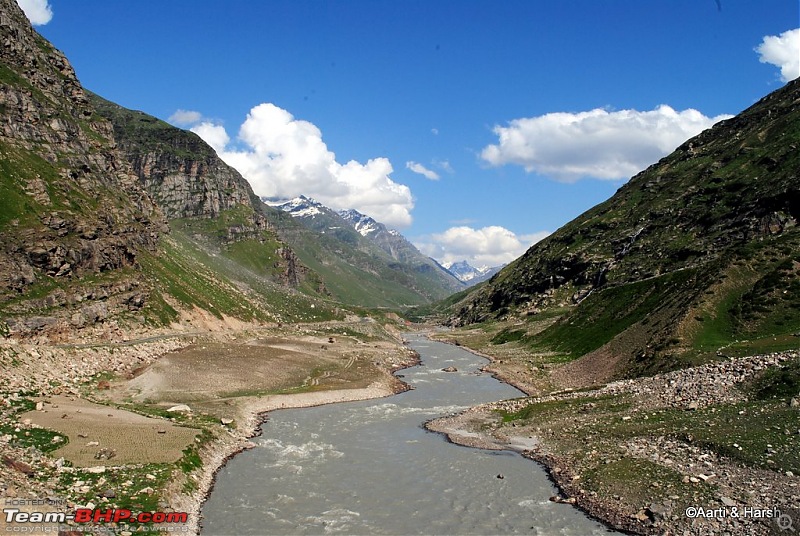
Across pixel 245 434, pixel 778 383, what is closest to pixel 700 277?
pixel 778 383

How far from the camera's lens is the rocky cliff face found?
92875 millimetres

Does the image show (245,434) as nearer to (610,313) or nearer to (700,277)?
(700,277)

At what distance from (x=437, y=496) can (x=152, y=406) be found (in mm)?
38276

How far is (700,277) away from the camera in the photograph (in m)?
85.9

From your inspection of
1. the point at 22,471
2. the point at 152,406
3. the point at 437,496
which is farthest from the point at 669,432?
the point at 152,406

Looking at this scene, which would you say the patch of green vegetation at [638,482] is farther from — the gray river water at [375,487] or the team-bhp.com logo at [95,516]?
the team-bhp.com logo at [95,516]

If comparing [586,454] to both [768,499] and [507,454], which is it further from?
[768,499]

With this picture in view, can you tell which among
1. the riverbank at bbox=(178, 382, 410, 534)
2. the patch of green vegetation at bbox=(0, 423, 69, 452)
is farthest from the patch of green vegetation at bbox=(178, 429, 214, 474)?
the patch of green vegetation at bbox=(0, 423, 69, 452)

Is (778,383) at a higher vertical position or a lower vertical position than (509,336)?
higher

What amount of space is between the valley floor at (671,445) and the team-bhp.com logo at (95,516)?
2487cm

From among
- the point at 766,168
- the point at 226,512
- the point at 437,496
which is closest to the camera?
the point at 226,512

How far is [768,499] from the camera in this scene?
95.0 feet

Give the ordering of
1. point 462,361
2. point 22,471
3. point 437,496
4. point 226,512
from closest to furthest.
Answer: point 22,471 < point 226,512 < point 437,496 < point 462,361

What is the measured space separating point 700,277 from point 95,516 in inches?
3477
